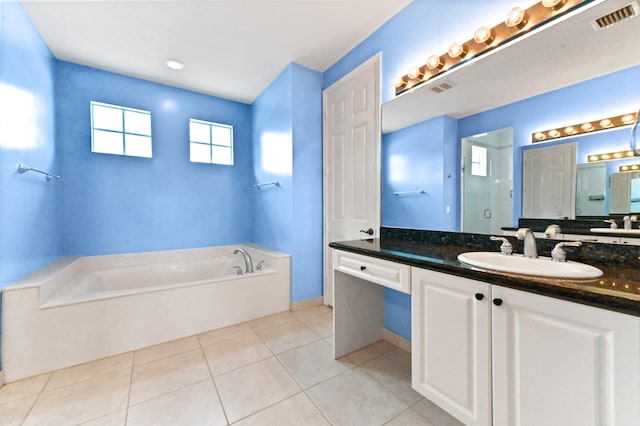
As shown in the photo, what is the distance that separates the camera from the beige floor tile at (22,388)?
142cm

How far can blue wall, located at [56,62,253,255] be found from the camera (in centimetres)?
251

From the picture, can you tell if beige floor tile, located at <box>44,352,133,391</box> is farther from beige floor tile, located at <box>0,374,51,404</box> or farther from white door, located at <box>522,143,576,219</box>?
white door, located at <box>522,143,576,219</box>

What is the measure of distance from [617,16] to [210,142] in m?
3.53

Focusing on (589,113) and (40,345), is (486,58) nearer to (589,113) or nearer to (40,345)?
(589,113)

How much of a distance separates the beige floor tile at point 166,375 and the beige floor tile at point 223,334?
0.61 feet

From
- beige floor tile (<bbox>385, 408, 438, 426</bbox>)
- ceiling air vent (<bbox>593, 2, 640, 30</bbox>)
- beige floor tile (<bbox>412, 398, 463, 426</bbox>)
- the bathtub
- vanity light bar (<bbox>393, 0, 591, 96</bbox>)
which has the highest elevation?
vanity light bar (<bbox>393, 0, 591, 96</bbox>)

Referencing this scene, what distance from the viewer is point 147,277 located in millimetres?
2717

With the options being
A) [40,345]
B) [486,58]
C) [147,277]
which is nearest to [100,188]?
[147,277]

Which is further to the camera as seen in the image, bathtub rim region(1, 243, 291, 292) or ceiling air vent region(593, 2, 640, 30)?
bathtub rim region(1, 243, 291, 292)

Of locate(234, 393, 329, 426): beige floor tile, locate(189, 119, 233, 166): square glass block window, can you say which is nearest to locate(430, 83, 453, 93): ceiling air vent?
locate(234, 393, 329, 426): beige floor tile

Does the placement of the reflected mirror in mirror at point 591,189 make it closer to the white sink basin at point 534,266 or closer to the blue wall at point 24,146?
the white sink basin at point 534,266

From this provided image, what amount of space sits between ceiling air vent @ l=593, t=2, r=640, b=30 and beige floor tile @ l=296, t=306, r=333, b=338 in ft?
7.88

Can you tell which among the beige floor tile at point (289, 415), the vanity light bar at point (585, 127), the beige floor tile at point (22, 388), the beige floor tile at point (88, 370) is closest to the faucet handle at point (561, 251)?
the vanity light bar at point (585, 127)

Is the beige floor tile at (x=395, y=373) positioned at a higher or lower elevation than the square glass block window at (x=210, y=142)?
lower
